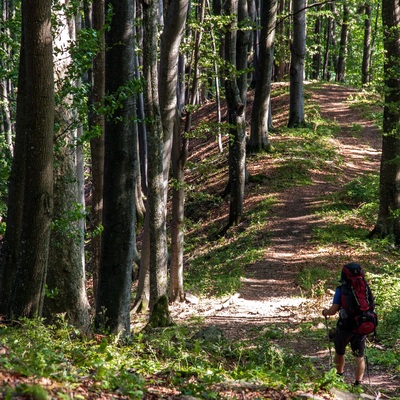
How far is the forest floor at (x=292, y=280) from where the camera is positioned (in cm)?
966

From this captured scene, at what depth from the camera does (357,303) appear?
281 inches

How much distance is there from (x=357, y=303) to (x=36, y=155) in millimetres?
4236

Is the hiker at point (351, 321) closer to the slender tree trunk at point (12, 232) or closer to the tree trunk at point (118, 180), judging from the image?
the tree trunk at point (118, 180)

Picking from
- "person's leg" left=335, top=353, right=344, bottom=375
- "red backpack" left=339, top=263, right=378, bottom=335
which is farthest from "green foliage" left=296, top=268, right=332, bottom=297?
"red backpack" left=339, top=263, right=378, bottom=335

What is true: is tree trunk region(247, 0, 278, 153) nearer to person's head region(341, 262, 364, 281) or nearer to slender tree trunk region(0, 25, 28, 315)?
slender tree trunk region(0, 25, 28, 315)

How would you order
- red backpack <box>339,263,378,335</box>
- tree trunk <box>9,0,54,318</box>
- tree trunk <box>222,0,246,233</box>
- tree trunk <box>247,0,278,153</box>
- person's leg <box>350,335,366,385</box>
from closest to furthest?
tree trunk <box>9,0,54,318</box> → red backpack <box>339,263,378,335</box> → person's leg <box>350,335,366,385</box> → tree trunk <box>222,0,246,233</box> → tree trunk <box>247,0,278,153</box>

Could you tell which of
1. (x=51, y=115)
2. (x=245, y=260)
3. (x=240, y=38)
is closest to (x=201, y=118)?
(x=240, y=38)

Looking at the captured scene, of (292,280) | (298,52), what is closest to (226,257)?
(292,280)

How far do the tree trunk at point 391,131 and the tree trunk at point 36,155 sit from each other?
8.61 metres

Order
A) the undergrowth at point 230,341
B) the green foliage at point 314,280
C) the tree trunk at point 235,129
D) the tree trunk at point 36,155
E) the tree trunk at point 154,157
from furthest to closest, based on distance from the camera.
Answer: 1. the tree trunk at point 235,129
2. the green foliage at point 314,280
3. the tree trunk at point 154,157
4. the tree trunk at point 36,155
5. the undergrowth at point 230,341

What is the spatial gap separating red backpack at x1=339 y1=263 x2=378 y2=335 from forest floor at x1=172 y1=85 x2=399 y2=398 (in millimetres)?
888

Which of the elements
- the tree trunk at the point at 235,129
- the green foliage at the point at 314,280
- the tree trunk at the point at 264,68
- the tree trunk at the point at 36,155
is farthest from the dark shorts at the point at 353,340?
the tree trunk at the point at 264,68

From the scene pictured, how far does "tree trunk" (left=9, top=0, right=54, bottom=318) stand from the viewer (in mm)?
5641

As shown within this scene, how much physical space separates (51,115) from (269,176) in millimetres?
14596
